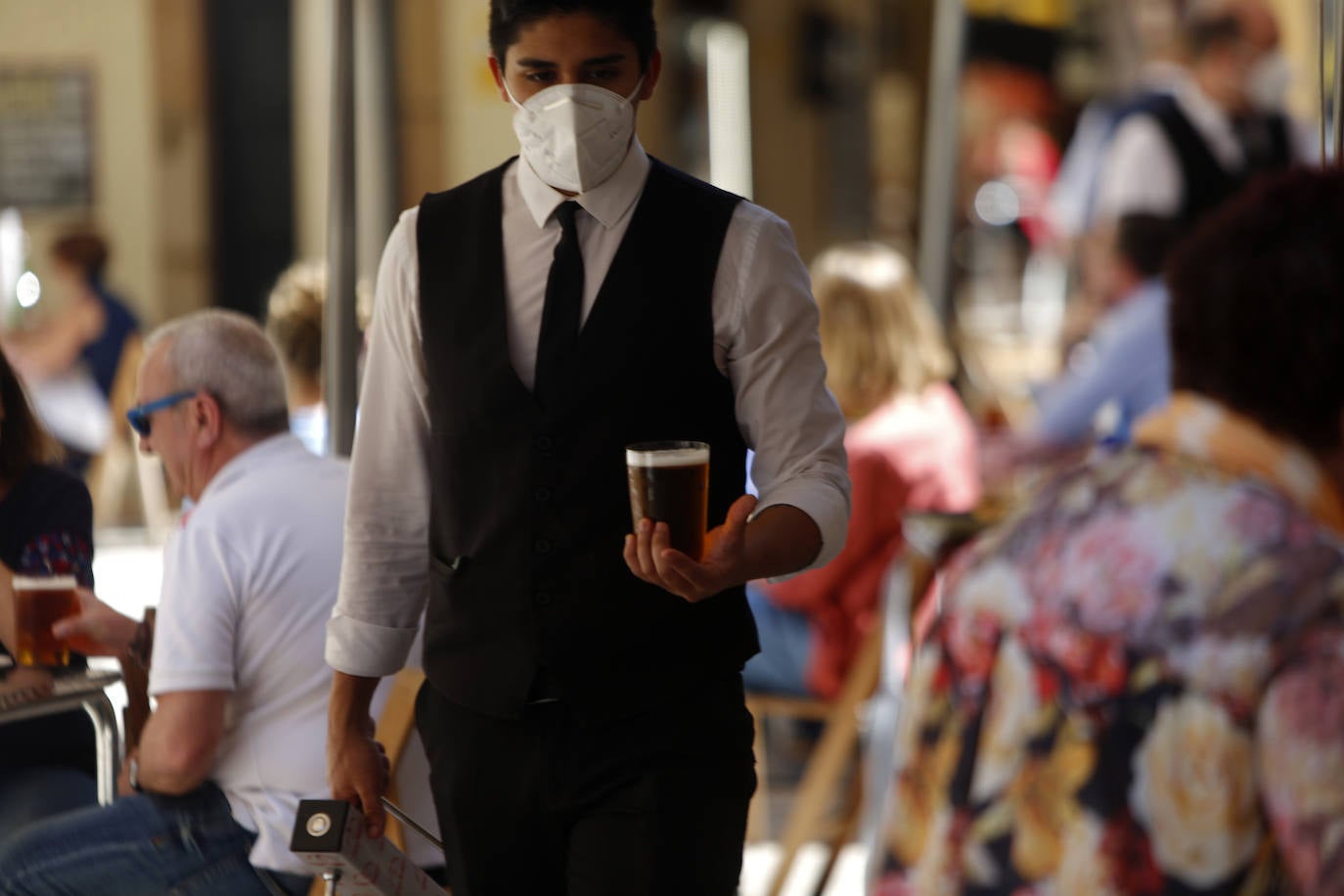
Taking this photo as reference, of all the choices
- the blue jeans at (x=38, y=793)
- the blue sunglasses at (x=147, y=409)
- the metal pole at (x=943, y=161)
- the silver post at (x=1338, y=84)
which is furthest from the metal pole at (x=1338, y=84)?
the metal pole at (x=943, y=161)

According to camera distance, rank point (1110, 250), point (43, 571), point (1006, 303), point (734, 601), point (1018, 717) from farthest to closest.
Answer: point (1006, 303), point (1110, 250), point (43, 571), point (734, 601), point (1018, 717)

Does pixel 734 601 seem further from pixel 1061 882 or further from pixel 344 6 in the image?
→ pixel 344 6

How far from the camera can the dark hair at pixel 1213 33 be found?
491 centimetres

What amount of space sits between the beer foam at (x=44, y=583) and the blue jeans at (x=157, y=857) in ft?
0.90

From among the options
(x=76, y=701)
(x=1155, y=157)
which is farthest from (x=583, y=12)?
(x=1155, y=157)

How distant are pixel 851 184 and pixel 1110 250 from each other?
9654mm

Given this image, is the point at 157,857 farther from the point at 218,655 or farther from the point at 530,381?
the point at 530,381

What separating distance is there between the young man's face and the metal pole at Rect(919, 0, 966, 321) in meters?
3.95

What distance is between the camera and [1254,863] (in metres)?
1.43

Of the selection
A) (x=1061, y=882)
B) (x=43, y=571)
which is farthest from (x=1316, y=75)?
(x=43, y=571)

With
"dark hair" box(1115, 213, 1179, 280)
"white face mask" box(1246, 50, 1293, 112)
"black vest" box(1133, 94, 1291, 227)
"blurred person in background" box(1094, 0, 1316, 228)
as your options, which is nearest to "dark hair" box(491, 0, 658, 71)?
"dark hair" box(1115, 213, 1179, 280)

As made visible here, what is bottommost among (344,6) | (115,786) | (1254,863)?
(115,786)

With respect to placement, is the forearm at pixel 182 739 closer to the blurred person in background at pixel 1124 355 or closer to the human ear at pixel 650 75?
the human ear at pixel 650 75

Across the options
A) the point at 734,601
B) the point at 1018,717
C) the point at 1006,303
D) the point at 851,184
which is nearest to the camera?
the point at 1018,717
